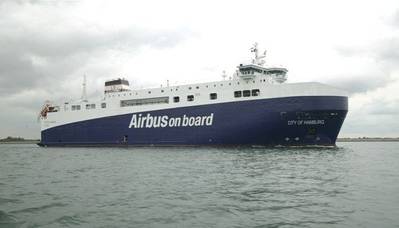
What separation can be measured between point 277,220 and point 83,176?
364 inches

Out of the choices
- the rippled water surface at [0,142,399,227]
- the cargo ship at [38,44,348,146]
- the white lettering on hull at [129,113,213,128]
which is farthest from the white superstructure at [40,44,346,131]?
the rippled water surface at [0,142,399,227]

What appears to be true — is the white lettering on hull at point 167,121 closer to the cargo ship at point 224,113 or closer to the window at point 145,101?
the cargo ship at point 224,113

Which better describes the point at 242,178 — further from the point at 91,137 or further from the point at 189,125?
the point at 91,137

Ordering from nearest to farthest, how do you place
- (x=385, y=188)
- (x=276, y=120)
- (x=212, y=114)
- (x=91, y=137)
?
(x=385, y=188) < (x=276, y=120) < (x=212, y=114) < (x=91, y=137)

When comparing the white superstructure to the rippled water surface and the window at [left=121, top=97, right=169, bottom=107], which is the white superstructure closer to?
the window at [left=121, top=97, right=169, bottom=107]

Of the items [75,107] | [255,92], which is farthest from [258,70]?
[75,107]

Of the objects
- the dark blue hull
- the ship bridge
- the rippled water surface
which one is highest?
the ship bridge

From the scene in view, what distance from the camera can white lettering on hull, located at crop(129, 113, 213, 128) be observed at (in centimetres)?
3148

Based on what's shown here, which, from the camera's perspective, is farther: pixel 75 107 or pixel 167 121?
pixel 75 107

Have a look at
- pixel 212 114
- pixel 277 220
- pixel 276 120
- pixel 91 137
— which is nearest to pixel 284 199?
pixel 277 220

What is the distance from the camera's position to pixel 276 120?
28.3 m

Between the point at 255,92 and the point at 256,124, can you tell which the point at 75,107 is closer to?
the point at 255,92

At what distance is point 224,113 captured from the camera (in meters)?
30.4

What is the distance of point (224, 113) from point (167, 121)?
588 cm
